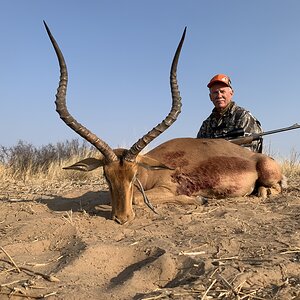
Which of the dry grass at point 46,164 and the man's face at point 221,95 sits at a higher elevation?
the man's face at point 221,95

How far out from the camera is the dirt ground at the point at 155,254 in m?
2.65

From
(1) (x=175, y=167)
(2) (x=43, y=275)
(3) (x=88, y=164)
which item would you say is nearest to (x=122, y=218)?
(3) (x=88, y=164)

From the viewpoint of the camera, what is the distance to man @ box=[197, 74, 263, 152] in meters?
8.66

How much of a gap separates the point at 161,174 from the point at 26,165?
685 centimetres

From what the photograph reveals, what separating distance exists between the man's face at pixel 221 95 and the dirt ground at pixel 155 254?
12.8 ft

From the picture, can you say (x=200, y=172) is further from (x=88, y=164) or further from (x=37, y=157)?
(x=37, y=157)

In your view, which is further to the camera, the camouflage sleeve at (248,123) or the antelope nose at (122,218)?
the camouflage sleeve at (248,123)

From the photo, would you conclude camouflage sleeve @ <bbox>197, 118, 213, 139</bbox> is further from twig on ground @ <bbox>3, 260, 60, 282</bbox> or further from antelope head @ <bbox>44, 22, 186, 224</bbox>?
twig on ground @ <bbox>3, 260, 60, 282</bbox>

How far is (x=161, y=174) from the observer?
650 centimetres

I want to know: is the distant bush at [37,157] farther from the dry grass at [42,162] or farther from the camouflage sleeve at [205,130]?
the camouflage sleeve at [205,130]

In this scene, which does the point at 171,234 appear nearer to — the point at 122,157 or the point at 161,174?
the point at 122,157

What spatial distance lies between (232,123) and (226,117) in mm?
219

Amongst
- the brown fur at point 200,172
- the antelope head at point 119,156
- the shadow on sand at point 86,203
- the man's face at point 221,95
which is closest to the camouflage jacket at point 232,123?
the man's face at point 221,95

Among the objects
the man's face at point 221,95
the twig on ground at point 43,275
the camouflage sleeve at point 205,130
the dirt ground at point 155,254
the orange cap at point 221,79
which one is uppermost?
the orange cap at point 221,79
